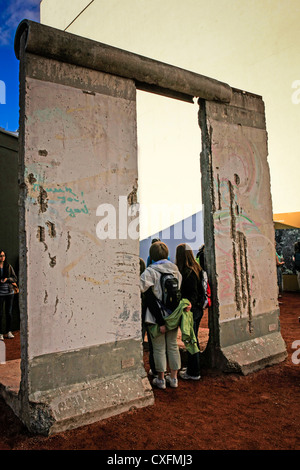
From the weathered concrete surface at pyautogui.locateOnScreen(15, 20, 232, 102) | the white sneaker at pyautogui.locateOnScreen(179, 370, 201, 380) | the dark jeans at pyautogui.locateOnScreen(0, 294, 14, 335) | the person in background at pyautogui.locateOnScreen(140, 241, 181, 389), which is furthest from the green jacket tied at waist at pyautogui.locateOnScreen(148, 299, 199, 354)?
the dark jeans at pyautogui.locateOnScreen(0, 294, 14, 335)

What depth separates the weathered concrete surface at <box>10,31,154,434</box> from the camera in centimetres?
327

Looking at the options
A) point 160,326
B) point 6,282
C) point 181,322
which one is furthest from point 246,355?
point 6,282

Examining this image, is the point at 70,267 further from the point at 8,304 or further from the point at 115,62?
the point at 8,304

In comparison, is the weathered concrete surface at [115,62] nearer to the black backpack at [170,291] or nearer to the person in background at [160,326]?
the person in background at [160,326]

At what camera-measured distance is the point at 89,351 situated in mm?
3559

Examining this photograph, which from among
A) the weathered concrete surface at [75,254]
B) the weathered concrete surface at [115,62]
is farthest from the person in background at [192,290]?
the weathered concrete surface at [115,62]

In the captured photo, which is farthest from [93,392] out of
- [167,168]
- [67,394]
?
[167,168]

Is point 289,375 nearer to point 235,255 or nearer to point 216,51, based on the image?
point 235,255

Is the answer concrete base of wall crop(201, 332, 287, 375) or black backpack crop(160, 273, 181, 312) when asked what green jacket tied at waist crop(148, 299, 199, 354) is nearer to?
black backpack crop(160, 273, 181, 312)

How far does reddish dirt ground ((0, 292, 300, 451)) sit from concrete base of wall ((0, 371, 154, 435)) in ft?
0.23

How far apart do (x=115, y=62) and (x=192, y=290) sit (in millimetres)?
2823

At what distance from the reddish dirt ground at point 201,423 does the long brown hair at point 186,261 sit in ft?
4.65

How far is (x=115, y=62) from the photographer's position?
3908mm

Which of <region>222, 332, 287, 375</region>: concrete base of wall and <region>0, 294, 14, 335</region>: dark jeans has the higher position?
<region>0, 294, 14, 335</region>: dark jeans
